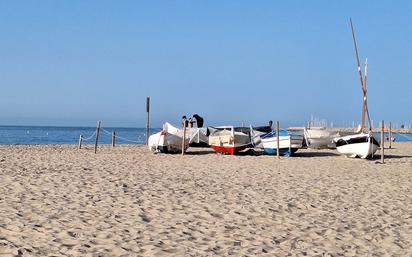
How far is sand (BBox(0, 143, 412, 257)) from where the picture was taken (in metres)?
5.59

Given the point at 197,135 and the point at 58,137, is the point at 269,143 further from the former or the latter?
the point at 58,137

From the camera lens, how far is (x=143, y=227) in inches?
253

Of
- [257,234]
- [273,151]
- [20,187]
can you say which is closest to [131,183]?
[20,187]

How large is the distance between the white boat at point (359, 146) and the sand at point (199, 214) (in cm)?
720

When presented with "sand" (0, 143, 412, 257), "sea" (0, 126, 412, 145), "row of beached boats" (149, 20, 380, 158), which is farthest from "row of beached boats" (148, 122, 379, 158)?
"sand" (0, 143, 412, 257)

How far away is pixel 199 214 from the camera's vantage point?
7418 mm

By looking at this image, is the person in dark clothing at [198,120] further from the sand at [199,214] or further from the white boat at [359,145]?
the sand at [199,214]

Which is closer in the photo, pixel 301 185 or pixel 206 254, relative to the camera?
pixel 206 254

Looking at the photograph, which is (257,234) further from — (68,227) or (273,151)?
(273,151)

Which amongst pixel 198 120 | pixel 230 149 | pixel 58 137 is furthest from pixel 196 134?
pixel 58 137

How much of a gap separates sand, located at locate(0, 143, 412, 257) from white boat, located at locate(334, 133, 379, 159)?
7196 millimetres

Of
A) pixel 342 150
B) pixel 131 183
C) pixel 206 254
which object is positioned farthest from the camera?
pixel 342 150

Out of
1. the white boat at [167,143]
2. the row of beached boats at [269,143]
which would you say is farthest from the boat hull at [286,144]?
the white boat at [167,143]

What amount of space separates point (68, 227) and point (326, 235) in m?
3.63
